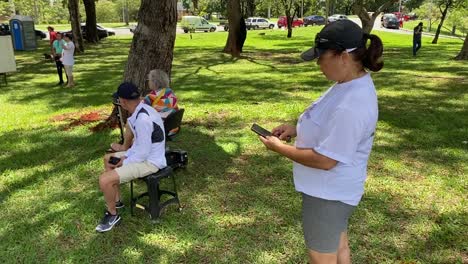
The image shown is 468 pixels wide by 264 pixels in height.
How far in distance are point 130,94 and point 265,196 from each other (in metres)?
1.75

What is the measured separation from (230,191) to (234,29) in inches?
572

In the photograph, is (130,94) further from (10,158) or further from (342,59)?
(10,158)

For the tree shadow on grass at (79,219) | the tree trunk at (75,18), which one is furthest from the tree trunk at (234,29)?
the tree shadow on grass at (79,219)

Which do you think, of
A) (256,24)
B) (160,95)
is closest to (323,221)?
(160,95)

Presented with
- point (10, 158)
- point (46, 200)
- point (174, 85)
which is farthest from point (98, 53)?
point (46, 200)

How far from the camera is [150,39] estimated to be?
20.9 feet

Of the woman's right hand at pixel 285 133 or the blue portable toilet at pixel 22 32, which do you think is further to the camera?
the blue portable toilet at pixel 22 32

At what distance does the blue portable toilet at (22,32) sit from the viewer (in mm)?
23020

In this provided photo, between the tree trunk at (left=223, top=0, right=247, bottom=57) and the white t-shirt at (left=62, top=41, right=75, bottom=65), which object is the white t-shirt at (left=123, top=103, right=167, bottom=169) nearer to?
the white t-shirt at (left=62, top=41, right=75, bottom=65)

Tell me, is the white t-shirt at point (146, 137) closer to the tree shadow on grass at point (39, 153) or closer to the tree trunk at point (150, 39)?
the tree shadow on grass at point (39, 153)

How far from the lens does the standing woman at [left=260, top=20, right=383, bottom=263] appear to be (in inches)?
72.6

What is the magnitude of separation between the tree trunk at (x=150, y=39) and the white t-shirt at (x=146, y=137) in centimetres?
279

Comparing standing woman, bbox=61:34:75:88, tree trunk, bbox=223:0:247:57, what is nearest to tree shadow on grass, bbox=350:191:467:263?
standing woman, bbox=61:34:75:88

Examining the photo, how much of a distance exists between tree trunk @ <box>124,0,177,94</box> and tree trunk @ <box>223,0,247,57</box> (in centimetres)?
1179
